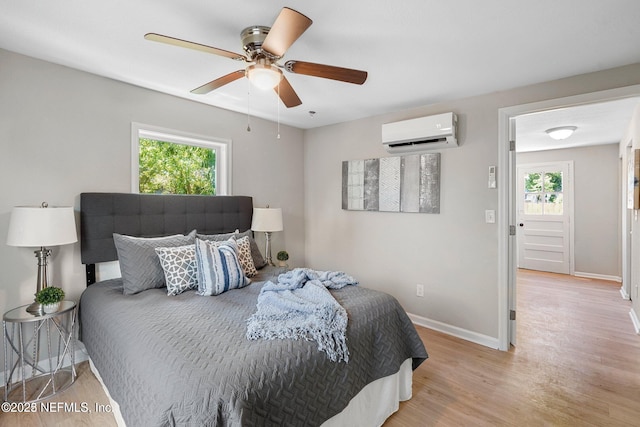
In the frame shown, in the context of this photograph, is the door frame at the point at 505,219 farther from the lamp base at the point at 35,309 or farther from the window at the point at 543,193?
the window at the point at 543,193

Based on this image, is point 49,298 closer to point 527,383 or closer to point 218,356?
point 218,356

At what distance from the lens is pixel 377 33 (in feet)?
6.28

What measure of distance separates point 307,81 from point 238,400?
7.88 feet

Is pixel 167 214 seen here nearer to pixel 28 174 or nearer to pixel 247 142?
pixel 28 174

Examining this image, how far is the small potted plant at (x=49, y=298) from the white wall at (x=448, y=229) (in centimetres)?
284

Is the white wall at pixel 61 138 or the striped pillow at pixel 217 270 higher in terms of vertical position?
the white wall at pixel 61 138

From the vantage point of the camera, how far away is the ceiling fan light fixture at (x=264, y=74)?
1.82 metres

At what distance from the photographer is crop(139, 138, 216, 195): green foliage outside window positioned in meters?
2.99

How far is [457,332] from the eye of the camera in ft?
10.2

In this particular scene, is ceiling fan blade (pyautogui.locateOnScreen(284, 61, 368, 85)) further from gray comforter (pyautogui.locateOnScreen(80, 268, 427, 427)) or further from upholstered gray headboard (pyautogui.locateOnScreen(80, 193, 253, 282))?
upholstered gray headboard (pyautogui.locateOnScreen(80, 193, 253, 282))

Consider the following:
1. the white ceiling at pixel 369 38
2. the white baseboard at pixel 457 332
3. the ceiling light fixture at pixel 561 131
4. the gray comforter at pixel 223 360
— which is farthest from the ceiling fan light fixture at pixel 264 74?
the ceiling light fixture at pixel 561 131

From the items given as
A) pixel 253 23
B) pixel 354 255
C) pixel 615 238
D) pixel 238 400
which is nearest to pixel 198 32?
pixel 253 23

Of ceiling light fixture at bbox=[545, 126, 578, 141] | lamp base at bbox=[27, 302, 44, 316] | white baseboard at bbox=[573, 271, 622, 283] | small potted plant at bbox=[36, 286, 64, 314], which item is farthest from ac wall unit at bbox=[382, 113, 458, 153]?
white baseboard at bbox=[573, 271, 622, 283]

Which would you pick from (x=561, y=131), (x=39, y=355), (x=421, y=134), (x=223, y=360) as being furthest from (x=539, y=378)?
(x=39, y=355)
